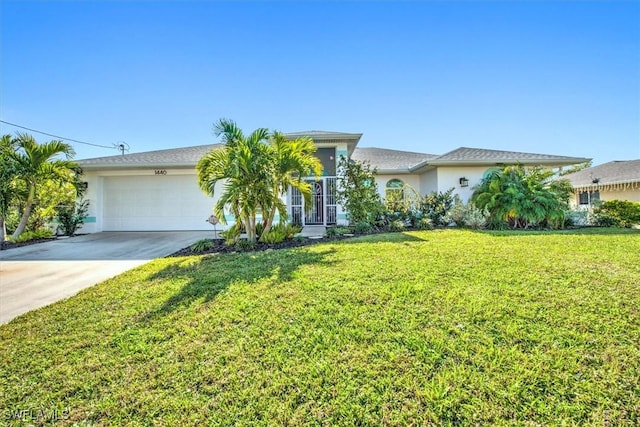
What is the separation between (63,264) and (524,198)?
50.0 feet

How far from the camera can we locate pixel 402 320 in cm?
337

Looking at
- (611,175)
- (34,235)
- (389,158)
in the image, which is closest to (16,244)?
(34,235)

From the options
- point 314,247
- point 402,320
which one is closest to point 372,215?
point 314,247

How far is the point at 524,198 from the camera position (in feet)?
37.5

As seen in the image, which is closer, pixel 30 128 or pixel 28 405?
pixel 28 405

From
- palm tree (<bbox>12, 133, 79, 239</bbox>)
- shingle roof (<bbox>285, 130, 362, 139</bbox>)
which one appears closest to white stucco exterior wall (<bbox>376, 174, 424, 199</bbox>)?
shingle roof (<bbox>285, 130, 362, 139</bbox>)

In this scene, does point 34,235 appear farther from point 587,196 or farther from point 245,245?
point 587,196

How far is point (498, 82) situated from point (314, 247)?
11.0 m

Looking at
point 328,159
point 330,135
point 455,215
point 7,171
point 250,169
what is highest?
point 330,135

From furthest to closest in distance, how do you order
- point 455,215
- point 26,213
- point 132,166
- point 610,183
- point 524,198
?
point 610,183 → point 132,166 → point 455,215 → point 524,198 → point 26,213

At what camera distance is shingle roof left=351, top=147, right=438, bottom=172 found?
1627 centimetres

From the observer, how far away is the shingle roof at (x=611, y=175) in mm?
17375

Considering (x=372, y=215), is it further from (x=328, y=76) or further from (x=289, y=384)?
(x=289, y=384)

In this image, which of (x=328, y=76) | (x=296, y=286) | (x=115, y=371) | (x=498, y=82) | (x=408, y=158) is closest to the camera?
(x=115, y=371)
